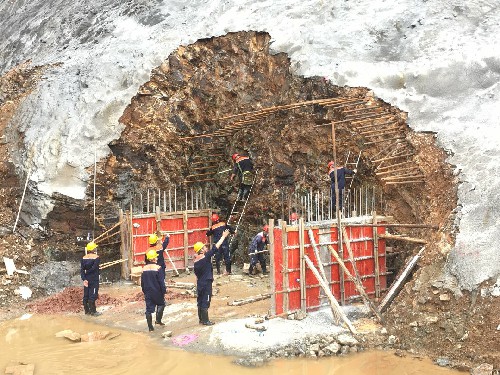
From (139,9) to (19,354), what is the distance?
14.0 metres

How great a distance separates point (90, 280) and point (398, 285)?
259 inches

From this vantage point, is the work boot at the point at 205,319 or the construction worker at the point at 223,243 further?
the construction worker at the point at 223,243

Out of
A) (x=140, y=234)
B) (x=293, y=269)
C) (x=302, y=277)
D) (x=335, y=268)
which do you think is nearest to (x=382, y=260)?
(x=335, y=268)

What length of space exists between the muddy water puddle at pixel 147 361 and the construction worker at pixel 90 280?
5.13 feet

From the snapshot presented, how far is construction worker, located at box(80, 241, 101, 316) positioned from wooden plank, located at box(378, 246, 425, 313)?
6.16 meters

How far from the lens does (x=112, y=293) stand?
1400 centimetres

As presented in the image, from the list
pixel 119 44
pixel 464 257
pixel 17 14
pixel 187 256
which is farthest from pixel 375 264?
pixel 17 14

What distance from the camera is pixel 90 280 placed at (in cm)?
1214

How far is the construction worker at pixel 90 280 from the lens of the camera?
1212cm

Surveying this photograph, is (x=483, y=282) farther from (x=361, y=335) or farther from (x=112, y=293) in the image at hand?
(x=112, y=293)

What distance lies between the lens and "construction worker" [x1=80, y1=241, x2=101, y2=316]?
12125mm

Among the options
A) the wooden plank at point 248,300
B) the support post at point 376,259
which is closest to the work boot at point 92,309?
the wooden plank at point 248,300

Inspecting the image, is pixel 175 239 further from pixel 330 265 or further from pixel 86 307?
pixel 330 265

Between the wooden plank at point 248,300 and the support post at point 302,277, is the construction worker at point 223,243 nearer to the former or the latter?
the wooden plank at point 248,300
